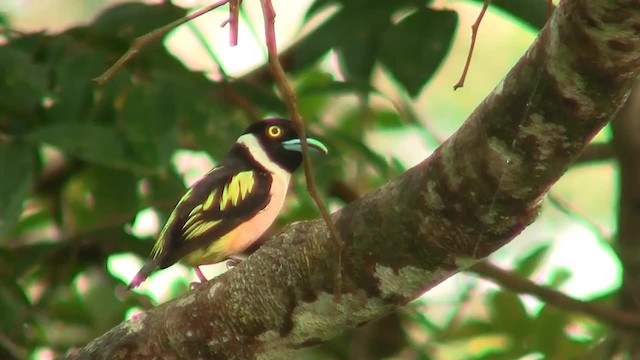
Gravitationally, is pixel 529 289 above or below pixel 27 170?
below

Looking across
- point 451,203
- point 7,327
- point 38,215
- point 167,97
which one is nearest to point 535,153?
point 451,203

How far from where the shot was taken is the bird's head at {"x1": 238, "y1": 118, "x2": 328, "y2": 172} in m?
4.87

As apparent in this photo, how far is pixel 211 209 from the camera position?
13.8 ft

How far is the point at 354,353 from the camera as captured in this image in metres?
5.20

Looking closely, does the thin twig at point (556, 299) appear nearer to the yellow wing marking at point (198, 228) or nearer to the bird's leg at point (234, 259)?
the bird's leg at point (234, 259)

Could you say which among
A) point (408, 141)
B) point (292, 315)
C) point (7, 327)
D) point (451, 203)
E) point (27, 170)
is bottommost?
point (408, 141)

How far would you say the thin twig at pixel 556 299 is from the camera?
4.46 m

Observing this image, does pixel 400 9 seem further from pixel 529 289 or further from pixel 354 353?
pixel 354 353

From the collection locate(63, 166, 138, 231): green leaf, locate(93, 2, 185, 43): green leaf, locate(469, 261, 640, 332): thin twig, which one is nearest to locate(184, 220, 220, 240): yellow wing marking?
locate(63, 166, 138, 231): green leaf

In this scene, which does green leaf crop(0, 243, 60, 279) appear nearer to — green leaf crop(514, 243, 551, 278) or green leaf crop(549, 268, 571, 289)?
green leaf crop(514, 243, 551, 278)

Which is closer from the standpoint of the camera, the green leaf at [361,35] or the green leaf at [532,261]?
the green leaf at [361,35]

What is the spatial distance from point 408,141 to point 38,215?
5.39 meters

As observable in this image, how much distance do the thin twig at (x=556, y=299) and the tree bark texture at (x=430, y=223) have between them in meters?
1.48

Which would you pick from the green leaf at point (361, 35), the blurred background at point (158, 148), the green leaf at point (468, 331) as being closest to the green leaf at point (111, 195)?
the blurred background at point (158, 148)
